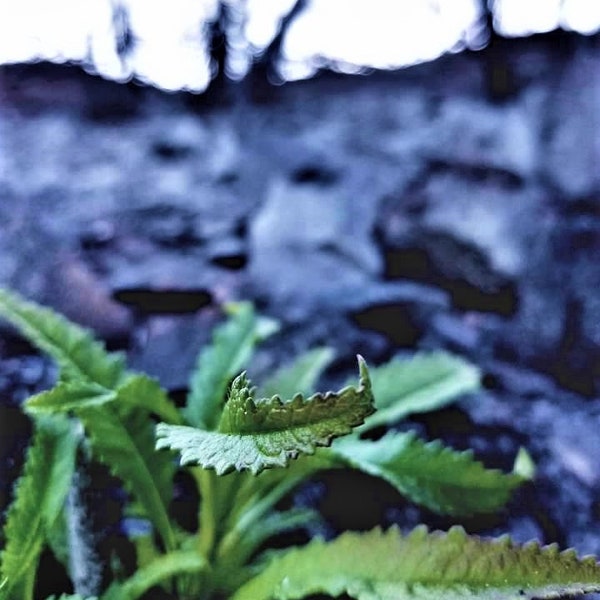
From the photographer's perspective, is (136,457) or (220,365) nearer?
(136,457)

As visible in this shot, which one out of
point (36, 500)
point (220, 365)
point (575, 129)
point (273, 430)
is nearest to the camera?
Result: point (273, 430)

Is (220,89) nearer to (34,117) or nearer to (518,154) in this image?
Answer: (34,117)

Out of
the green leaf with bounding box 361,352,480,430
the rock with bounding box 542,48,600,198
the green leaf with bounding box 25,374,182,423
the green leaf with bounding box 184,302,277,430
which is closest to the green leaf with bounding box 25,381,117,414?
the green leaf with bounding box 25,374,182,423

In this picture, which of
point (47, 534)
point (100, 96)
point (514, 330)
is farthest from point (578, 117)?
point (47, 534)

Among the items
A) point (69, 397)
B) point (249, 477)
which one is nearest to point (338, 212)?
point (249, 477)

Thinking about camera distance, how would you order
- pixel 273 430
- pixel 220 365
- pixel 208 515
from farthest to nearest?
pixel 220 365
pixel 208 515
pixel 273 430

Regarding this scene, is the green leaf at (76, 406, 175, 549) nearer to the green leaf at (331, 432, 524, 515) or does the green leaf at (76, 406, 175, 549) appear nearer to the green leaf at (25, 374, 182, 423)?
the green leaf at (25, 374, 182, 423)

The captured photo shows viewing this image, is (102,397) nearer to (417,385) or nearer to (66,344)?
(66,344)

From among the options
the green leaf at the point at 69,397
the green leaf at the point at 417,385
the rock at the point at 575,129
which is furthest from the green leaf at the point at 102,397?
the rock at the point at 575,129
